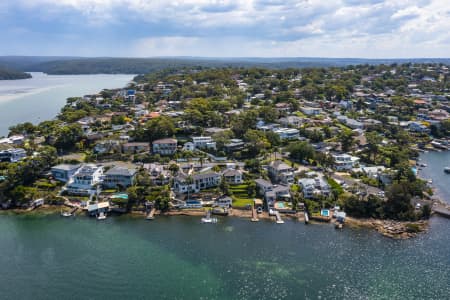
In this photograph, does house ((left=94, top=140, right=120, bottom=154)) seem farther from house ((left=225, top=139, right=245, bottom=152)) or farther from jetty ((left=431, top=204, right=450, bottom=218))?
jetty ((left=431, top=204, right=450, bottom=218))

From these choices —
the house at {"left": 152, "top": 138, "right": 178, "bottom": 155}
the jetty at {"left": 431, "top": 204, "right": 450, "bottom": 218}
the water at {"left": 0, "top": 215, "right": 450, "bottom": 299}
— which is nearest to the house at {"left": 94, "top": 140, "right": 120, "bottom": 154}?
the house at {"left": 152, "top": 138, "right": 178, "bottom": 155}

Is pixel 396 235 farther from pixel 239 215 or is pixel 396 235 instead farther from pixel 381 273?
pixel 239 215

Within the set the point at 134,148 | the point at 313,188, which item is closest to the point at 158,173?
the point at 134,148

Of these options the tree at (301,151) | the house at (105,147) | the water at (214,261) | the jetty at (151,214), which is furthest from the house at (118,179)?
the tree at (301,151)

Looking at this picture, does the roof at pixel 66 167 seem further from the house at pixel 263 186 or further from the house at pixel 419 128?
the house at pixel 419 128

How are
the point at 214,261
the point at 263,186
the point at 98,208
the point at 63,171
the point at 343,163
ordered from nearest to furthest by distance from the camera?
1. the point at 214,261
2. the point at 98,208
3. the point at 263,186
4. the point at 63,171
5. the point at 343,163

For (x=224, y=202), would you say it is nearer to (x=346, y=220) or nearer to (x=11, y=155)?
(x=346, y=220)

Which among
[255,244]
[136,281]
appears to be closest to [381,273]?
[255,244]
